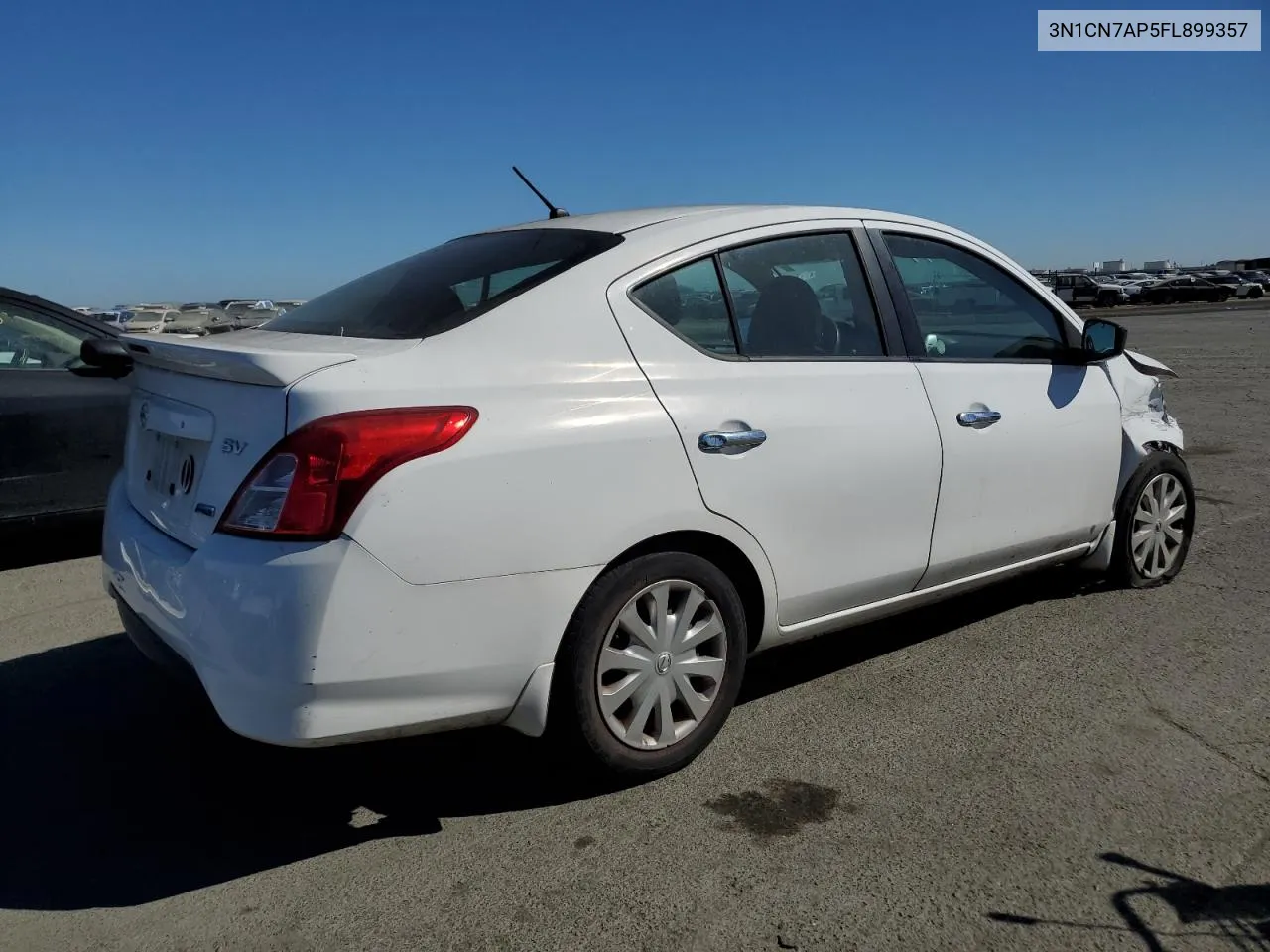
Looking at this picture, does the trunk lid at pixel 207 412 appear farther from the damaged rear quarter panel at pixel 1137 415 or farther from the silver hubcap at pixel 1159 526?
the silver hubcap at pixel 1159 526

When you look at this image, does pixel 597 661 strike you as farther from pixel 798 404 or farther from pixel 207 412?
pixel 207 412

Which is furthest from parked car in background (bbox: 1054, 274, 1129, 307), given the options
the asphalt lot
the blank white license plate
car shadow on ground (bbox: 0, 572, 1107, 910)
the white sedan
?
the blank white license plate

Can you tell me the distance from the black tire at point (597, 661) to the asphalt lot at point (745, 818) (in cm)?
11

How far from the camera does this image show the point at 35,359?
5.74m

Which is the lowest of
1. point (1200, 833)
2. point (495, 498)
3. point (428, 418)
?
point (1200, 833)

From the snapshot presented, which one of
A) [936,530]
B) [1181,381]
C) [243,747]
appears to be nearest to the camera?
[243,747]

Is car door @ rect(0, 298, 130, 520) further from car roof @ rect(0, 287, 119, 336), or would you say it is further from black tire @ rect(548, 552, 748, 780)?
black tire @ rect(548, 552, 748, 780)

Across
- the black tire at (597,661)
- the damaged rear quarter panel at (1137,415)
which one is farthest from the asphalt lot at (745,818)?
the damaged rear quarter panel at (1137,415)

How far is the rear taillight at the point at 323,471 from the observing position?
253cm

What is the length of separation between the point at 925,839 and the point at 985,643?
5.37 feet

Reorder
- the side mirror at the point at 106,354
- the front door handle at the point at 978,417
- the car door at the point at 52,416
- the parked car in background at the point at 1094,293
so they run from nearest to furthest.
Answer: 1. the side mirror at the point at 106,354
2. the front door handle at the point at 978,417
3. the car door at the point at 52,416
4. the parked car in background at the point at 1094,293

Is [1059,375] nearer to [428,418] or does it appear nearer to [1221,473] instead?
[428,418]

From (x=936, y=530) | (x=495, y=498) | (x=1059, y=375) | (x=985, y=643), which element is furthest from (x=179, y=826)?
(x=1059, y=375)

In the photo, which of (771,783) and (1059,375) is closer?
(771,783)
